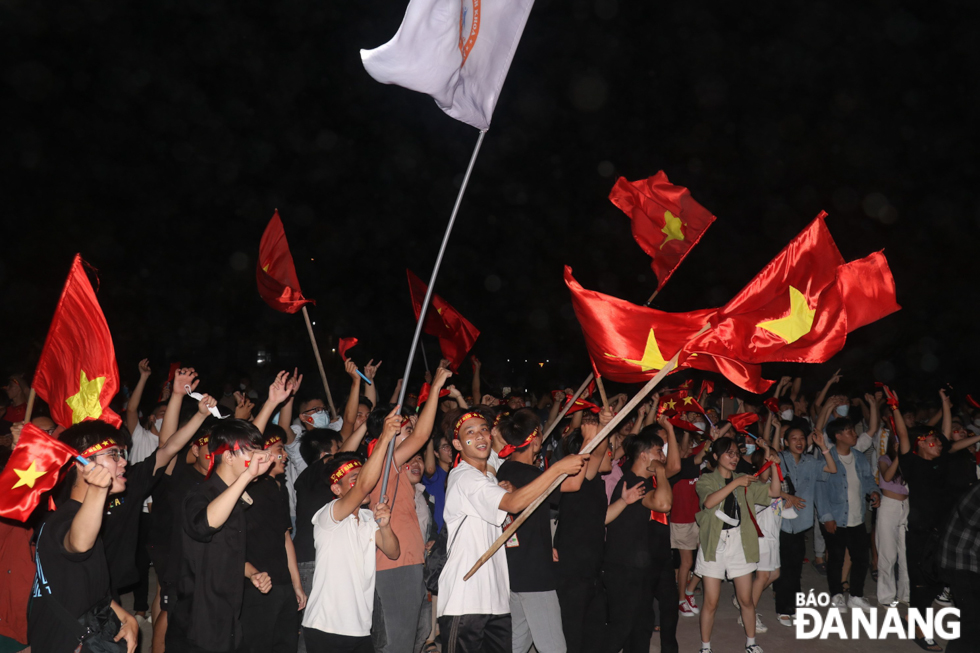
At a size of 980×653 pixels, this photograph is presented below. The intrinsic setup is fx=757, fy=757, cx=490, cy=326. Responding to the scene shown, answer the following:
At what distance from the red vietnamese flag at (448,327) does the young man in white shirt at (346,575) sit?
4.69 m

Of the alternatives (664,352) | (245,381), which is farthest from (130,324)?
(664,352)

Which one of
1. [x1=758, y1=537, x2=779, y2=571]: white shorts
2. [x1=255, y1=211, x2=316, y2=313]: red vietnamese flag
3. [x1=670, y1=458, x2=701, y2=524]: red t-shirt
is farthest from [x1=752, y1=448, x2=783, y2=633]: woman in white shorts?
[x1=255, y1=211, x2=316, y2=313]: red vietnamese flag

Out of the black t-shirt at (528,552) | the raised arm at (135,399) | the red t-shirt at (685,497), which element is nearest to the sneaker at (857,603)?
the red t-shirt at (685,497)

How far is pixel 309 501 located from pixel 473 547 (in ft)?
4.59

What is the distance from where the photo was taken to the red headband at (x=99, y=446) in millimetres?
3756

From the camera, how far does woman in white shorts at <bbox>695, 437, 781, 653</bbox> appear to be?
6.83 meters

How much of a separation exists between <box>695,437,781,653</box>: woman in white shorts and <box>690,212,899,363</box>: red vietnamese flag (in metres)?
2.48

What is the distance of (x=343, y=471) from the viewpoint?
4938mm

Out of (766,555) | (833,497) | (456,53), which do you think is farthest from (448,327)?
(456,53)

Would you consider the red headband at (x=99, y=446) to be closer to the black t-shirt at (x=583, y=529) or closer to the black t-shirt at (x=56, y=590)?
the black t-shirt at (x=56, y=590)

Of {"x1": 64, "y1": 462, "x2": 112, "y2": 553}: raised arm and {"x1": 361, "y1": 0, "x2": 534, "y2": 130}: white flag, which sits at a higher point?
{"x1": 361, "y1": 0, "x2": 534, "y2": 130}: white flag

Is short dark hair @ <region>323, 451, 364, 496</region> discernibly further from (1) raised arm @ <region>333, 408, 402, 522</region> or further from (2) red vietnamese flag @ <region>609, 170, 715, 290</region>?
(2) red vietnamese flag @ <region>609, 170, 715, 290</region>

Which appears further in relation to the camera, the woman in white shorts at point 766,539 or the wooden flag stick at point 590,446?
the woman in white shorts at point 766,539

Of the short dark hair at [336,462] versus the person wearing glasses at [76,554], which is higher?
the short dark hair at [336,462]
